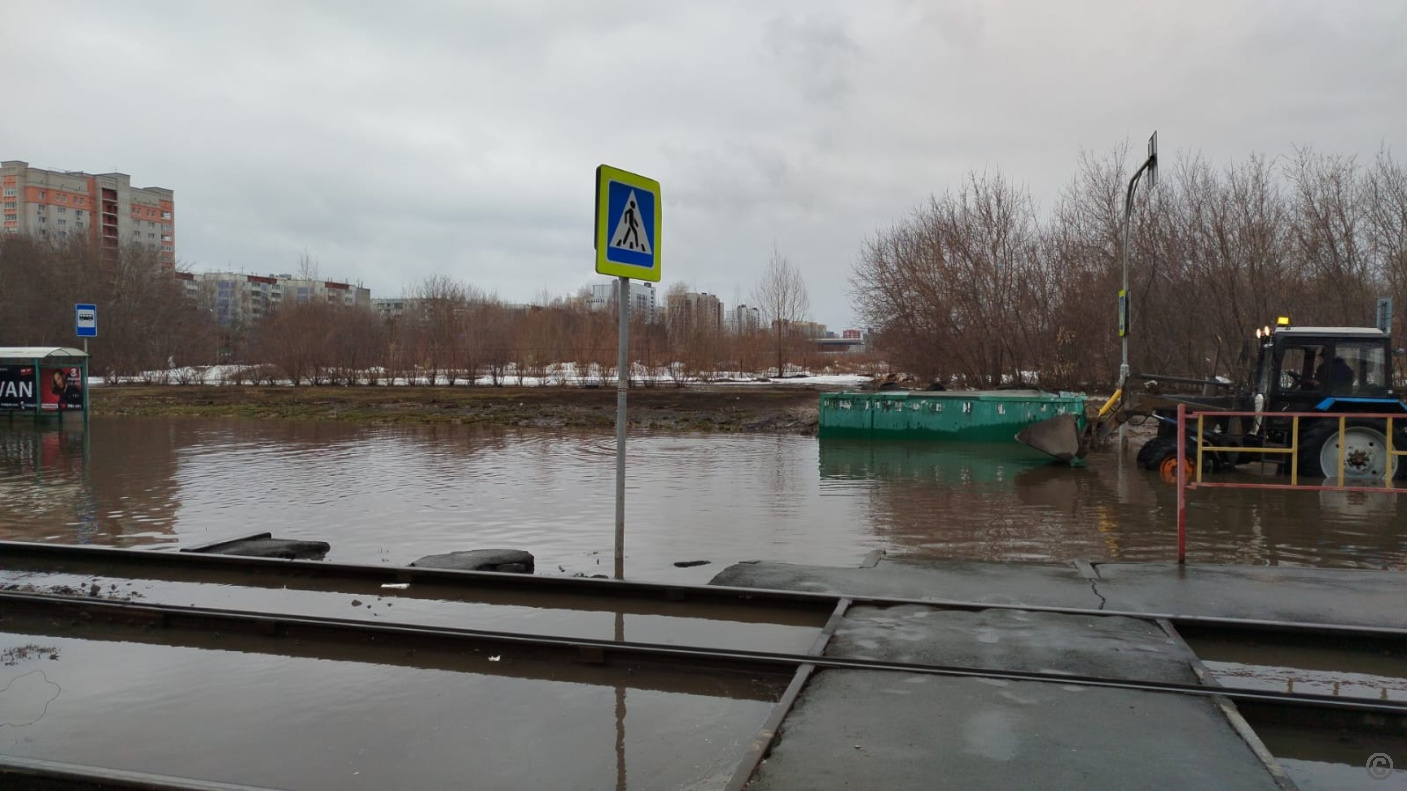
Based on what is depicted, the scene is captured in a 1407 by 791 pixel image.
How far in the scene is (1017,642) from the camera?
5.84 m

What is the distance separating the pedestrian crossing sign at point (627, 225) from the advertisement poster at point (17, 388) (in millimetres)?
25625

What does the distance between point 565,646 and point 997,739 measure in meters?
2.77

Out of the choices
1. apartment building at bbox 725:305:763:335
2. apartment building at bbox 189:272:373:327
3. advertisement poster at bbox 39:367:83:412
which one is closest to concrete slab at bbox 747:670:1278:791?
advertisement poster at bbox 39:367:83:412

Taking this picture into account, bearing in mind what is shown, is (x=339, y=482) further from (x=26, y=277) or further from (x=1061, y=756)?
(x=26, y=277)

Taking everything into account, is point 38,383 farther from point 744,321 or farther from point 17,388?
point 744,321

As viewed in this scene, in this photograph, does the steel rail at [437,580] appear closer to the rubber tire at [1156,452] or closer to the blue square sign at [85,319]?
the rubber tire at [1156,452]

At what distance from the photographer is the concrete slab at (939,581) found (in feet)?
23.4

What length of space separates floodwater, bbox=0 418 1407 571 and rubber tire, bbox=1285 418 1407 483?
2.47ft

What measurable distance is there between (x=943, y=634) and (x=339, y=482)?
11.5 metres

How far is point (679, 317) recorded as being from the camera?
205 ft

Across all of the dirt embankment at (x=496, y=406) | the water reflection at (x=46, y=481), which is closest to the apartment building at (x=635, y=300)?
the dirt embankment at (x=496, y=406)

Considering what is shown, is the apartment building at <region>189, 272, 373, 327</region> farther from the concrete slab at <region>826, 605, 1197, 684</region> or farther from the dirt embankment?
the concrete slab at <region>826, 605, 1197, 684</region>

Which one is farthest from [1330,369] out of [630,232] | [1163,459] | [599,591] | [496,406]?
[496,406]

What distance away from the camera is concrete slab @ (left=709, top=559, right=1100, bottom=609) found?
7.13m
